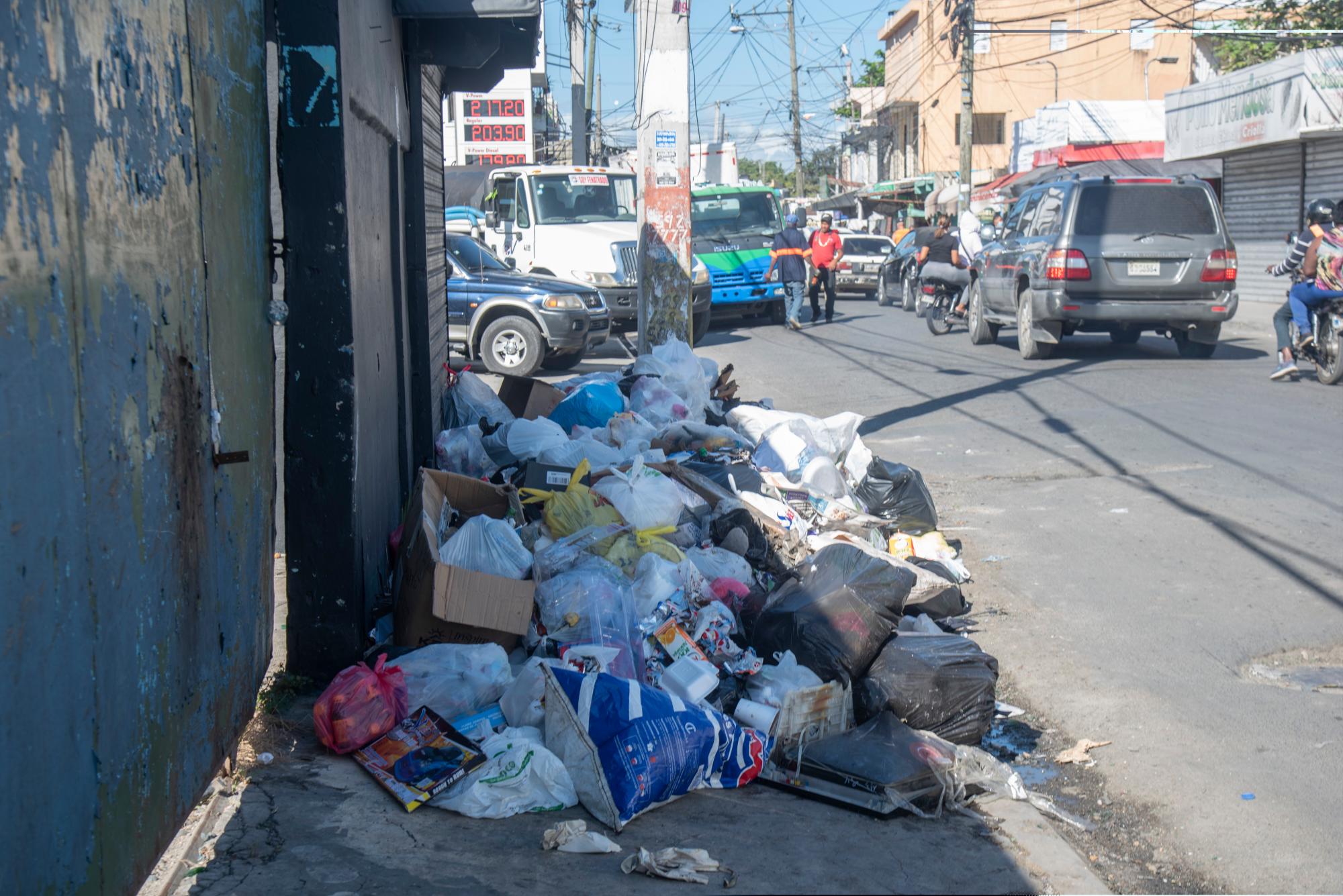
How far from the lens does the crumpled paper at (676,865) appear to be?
308 centimetres

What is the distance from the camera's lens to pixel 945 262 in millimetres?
18750

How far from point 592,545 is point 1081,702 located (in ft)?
6.67

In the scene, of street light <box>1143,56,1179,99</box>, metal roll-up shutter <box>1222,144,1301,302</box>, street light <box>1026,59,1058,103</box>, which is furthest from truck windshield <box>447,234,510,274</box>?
street light <box>1026,59,1058,103</box>

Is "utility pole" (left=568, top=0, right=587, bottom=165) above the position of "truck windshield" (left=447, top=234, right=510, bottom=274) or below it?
above

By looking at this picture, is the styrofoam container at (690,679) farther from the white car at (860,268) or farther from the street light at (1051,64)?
the street light at (1051,64)

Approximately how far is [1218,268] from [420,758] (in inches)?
482

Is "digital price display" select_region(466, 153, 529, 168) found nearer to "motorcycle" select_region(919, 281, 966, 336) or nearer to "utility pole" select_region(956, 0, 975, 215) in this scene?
"utility pole" select_region(956, 0, 975, 215)

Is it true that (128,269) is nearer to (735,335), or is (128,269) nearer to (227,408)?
(227,408)

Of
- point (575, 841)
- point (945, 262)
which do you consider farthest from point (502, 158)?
point (575, 841)

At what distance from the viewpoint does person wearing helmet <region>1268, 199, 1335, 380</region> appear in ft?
39.1

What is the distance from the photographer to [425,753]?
12.0 feet

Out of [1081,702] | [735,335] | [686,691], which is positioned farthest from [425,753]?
[735,335]

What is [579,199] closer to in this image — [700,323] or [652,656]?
[700,323]

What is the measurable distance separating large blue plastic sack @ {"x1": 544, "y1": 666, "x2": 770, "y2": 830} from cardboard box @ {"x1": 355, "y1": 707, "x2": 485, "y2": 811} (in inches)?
10.8
